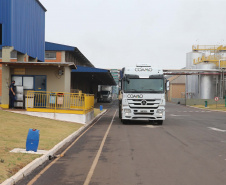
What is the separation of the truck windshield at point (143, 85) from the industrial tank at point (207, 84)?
41899mm

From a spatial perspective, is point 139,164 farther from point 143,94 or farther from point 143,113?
point 143,113

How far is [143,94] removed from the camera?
61.6ft

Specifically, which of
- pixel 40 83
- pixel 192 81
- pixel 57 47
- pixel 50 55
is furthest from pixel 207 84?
pixel 40 83

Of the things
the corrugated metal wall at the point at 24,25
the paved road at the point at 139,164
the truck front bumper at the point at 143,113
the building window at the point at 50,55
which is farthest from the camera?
the building window at the point at 50,55

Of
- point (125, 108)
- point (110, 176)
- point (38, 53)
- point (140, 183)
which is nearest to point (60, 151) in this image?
point (110, 176)

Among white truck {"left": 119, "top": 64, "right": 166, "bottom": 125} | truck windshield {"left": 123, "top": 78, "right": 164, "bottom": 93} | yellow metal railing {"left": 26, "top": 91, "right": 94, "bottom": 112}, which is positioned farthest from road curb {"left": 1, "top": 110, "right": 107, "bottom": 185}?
yellow metal railing {"left": 26, "top": 91, "right": 94, "bottom": 112}

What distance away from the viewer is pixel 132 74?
19172mm

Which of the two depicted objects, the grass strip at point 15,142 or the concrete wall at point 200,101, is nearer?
the grass strip at point 15,142

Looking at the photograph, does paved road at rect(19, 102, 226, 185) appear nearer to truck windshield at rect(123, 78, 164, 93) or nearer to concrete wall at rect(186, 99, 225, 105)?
truck windshield at rect(123, 78, 164, 93)

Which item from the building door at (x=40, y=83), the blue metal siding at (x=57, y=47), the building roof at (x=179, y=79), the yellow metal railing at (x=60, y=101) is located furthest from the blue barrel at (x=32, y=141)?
the building roof at (x=179, y=79)

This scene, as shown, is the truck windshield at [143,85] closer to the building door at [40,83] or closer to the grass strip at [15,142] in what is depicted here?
the grass strip at [15,142]

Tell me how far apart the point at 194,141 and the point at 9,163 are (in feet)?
25.7

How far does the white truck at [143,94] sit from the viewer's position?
18.8 metres

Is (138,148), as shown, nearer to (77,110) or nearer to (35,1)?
(77,110)
